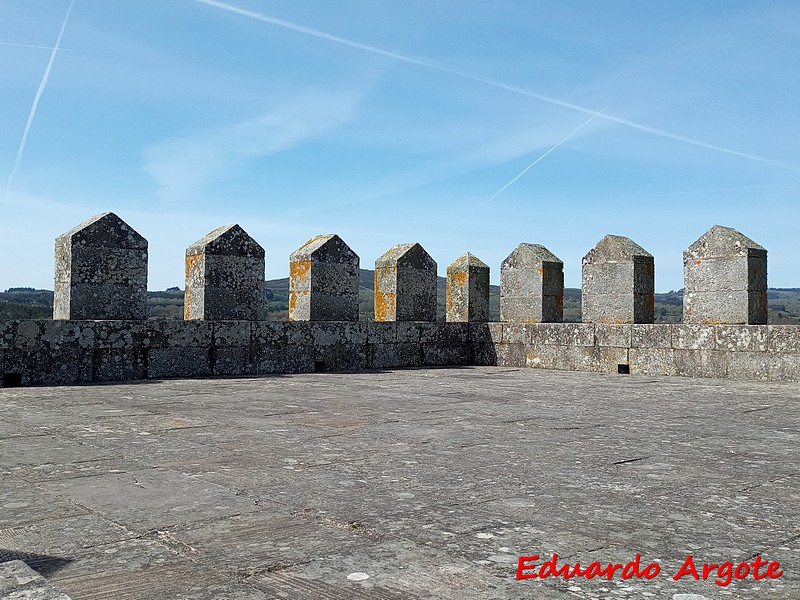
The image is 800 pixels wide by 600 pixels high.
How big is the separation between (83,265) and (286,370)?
119 inches

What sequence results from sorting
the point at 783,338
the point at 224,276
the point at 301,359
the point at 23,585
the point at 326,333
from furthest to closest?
the point at 326,333 → the point at 301,359 → the point at 224,276 → the point at 783,338 → the point at 23,585

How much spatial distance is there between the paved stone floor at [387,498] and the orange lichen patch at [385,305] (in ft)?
17.7

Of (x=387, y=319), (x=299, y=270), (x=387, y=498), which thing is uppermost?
(x=299, y=270)

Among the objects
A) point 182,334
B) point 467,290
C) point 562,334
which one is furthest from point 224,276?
point 562,334

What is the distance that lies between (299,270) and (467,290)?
3031mm

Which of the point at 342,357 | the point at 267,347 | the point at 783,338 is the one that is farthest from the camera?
the point at 342,357

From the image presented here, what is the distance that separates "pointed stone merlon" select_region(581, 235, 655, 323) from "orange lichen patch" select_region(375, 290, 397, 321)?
2778 millimetres

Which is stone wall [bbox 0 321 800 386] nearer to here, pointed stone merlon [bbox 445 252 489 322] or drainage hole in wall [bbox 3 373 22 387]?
drainage hole in wall [bbox 3 373 22 387]

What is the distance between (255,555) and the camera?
271 centimetres

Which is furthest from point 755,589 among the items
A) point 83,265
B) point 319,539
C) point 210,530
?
point 83,265

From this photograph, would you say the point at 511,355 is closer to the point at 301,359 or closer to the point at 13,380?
the point at 301,359

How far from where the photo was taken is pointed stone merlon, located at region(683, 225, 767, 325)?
10133 mm

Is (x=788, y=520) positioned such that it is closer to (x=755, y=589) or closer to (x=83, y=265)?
(x=755, y=589)

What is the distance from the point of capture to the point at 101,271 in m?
9.55
